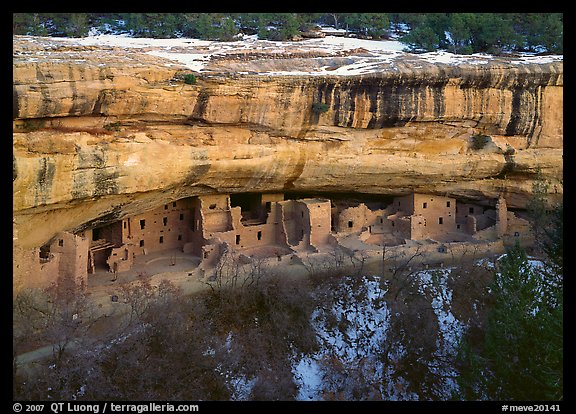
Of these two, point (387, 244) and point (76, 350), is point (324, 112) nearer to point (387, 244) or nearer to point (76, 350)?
point (387, 244)

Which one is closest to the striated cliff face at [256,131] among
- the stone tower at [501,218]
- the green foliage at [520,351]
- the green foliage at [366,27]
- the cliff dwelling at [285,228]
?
the cliff dwelling at [285,228]

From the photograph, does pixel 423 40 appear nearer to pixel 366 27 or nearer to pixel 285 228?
pixel 366 27

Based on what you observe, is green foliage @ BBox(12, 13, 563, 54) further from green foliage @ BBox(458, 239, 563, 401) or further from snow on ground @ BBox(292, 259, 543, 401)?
green foliage @ BBox(458, 239, 563, 401)

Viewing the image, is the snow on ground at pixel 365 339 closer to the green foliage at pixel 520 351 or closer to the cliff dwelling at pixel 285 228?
the green foliage at pixel 520 351

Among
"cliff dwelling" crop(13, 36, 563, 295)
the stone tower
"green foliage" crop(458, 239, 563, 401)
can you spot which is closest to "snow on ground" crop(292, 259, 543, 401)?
"green foliage" crop(458, 239, 563, 401)

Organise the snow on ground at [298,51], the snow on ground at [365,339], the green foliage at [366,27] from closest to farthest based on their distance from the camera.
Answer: the snow on ground at [365,339] < the snow on ground at [298,51] < the green foliage at [366,27]

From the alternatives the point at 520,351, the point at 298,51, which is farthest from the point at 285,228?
the point at 520,351
